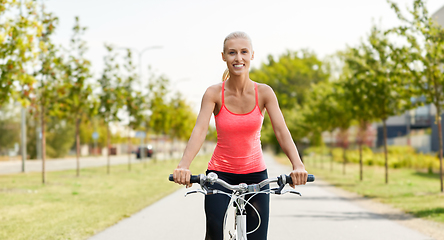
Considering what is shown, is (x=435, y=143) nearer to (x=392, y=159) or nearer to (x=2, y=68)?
(x=392, y=159)

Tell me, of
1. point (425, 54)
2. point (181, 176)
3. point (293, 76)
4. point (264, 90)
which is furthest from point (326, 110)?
point (293, 76)

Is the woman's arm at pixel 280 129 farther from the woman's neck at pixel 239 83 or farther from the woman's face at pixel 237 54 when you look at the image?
the woman's face at pixel 237 54

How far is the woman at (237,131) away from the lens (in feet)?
11.5

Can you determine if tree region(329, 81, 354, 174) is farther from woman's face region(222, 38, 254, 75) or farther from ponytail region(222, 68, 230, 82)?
woman's face region(222, 38, 254, 75)

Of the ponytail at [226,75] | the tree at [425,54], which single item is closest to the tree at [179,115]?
the tree at [425,54]

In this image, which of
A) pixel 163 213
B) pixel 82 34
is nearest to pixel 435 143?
pixel 82 34

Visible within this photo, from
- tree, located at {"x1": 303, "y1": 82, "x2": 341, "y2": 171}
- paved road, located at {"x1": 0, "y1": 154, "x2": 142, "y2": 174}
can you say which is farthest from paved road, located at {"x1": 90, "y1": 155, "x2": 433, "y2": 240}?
paved road, located at {"x1": 0, "y1": 154, "x2": 142, "y2": 174}

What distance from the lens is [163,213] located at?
428 inches

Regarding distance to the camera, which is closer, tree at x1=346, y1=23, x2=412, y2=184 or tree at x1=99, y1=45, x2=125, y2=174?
tree at x1=346, y1=23, x2=412, y2=184

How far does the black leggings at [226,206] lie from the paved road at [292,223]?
4117 mm

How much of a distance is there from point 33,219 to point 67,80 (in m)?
8.50

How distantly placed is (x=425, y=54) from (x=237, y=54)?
11.9 meters

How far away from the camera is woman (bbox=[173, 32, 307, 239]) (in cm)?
350

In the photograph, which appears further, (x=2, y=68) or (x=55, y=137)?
(x=55, y=137)
